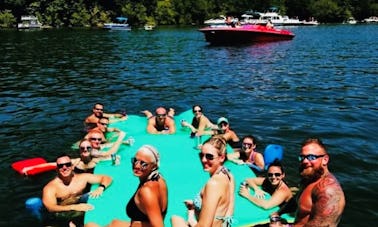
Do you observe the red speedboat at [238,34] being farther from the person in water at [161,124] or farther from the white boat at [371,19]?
the white boat at [371,19]

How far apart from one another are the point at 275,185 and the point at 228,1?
114 metres

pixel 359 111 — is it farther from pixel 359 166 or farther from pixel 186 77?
pixel 186 77

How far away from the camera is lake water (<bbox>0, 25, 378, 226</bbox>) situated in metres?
13.0

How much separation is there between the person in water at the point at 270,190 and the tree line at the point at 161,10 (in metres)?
91.4

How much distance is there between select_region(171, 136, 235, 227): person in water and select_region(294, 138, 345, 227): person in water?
1358mm

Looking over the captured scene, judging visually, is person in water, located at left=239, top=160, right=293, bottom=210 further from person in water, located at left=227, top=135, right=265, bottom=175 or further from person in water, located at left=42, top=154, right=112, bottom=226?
person in water, located at left=42, top=154, right=112, bottom=226

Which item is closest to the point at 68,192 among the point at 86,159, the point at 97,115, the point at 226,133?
the point at 86,159

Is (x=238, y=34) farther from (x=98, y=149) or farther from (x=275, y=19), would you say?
(x=275, y=19)

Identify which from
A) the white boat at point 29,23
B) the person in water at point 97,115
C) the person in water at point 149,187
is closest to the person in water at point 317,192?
the person in water at point 149,187

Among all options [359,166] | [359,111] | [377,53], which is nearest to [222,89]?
[359,111]

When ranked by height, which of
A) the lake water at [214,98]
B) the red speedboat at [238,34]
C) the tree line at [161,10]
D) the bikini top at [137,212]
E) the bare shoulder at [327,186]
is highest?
the tree line at [161,10]

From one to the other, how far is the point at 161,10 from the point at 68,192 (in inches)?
3962

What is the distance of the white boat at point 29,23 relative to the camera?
90938mm

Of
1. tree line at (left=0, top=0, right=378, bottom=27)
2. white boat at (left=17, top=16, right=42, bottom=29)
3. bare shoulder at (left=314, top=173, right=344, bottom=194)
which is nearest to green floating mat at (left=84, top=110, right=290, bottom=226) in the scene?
bare shoulder at (left=314, top=173, right=344, bottom=194)
